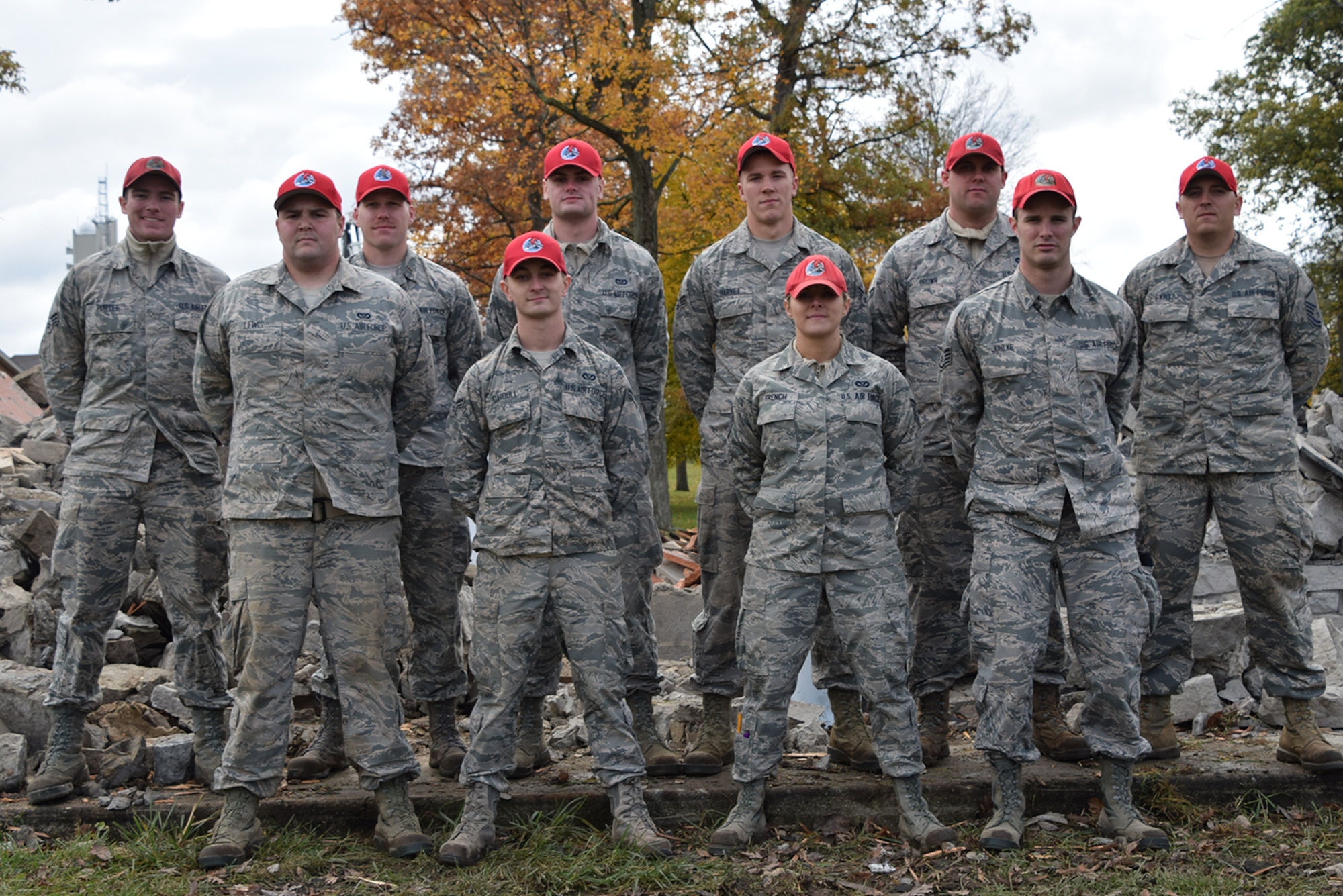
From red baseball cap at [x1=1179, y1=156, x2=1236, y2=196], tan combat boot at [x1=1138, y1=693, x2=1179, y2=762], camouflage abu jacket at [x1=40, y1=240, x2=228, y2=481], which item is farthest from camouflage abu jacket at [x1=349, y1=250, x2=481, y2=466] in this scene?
tan combat boot at [x1=1138, y1=693, x2=1179, y2=762]

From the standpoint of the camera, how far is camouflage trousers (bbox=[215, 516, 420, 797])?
456 centimetres

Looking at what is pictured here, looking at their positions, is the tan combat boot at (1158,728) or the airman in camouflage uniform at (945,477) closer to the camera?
the airman in camouflage uniform at (945,477)

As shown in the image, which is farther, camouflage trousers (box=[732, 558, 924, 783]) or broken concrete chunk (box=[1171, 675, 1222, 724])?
broken concrete chunk (box=[1171, 675, 1222, 724])

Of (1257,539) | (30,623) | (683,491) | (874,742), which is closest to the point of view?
(874,742)

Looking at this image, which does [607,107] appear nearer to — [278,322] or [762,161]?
[762,161]

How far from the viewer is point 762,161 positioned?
17.4 feet

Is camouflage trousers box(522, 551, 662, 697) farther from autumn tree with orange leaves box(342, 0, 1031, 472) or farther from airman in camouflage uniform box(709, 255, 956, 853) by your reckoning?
autumn tree with orange leaves box(342, 0, 1031, 472)

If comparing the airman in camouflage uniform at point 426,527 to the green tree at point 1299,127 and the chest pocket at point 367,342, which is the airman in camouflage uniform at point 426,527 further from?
the green tree at point 1299,127

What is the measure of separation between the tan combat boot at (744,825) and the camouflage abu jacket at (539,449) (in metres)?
1.19

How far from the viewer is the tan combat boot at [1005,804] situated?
15.1ft

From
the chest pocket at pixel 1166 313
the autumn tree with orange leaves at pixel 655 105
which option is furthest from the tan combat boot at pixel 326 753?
the autumn tree with orange leaves at pixel 655 105

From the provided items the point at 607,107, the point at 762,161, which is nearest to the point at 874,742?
the point at 762,161

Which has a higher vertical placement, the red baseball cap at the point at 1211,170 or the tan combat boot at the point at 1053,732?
the red baseball cap at the point at 1211,170

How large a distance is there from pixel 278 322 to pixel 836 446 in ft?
7.66
